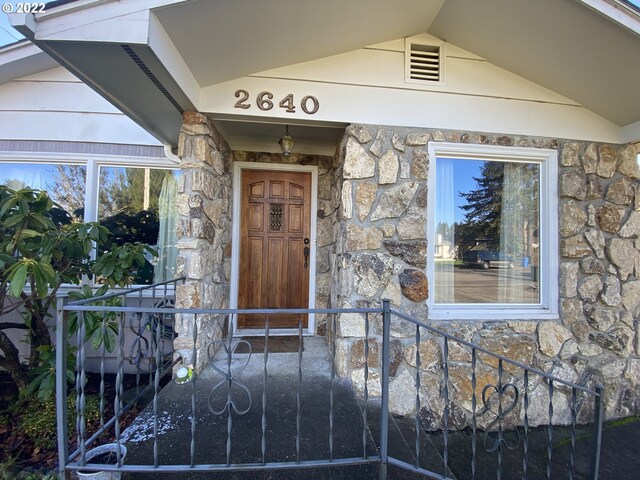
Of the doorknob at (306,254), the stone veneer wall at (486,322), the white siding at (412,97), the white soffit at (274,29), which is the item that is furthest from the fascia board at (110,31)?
the doorknob at (306,254)

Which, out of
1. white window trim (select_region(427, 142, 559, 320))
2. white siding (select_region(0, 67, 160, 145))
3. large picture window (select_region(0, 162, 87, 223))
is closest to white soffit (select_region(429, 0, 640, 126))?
white window trim (select_region(427, 142, 559, 320))

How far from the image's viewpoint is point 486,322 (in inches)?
101

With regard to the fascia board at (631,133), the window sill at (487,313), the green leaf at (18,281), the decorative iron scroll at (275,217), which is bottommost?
the window sill at (487,313)

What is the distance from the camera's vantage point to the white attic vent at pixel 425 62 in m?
2.53

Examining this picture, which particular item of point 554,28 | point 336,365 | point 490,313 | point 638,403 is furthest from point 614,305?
point 336,365

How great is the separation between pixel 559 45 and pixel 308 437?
3.13m

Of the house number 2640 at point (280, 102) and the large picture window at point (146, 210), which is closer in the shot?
the house number 2640 at point (280, 102)

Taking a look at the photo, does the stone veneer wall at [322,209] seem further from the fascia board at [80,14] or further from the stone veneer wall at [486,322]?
the fascia board at [80,14]

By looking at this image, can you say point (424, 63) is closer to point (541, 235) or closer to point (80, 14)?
point (541, 235)

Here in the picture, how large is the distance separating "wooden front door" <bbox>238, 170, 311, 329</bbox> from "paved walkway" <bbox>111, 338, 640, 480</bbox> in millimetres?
675

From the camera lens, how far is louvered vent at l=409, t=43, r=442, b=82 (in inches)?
99.7

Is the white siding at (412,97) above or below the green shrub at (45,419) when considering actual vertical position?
above

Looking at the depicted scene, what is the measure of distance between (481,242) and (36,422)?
3.77 meters

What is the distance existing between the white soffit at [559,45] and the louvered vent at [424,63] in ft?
0.44
